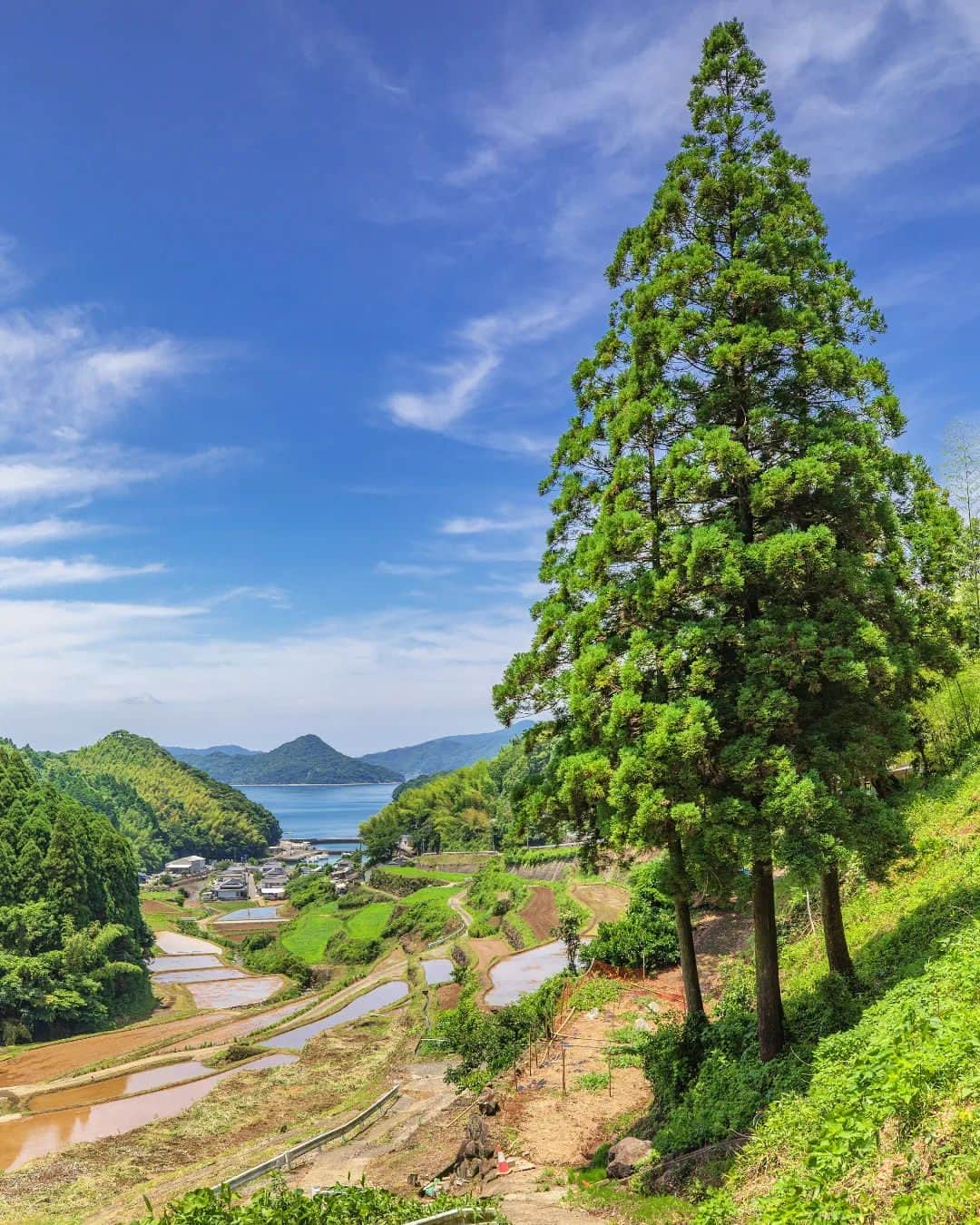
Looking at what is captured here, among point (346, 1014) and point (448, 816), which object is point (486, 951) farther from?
point (448, 816)

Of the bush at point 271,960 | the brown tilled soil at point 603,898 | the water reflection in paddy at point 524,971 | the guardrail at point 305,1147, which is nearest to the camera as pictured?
the guardrail at point 305,1147

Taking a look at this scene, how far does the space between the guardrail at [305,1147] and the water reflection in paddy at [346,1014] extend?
49.1 ft

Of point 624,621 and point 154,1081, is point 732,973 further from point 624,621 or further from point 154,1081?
point 154,1081

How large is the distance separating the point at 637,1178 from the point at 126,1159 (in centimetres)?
2050

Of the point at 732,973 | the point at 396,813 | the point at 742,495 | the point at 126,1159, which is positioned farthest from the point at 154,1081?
the point at 396,813

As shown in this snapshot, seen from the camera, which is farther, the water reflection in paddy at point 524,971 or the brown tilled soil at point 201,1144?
the water reflection in paddy at point 524,971

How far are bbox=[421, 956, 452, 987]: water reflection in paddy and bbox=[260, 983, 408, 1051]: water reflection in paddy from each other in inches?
61.0

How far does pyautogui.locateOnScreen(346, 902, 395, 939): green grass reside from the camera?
219 ft

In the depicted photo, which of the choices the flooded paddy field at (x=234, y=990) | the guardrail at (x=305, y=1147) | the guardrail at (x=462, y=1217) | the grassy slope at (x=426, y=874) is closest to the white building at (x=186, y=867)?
the grassy slope at (x=426, y=874)

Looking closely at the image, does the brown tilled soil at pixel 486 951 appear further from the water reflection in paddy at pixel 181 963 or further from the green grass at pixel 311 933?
the water reflection in paddy at pixel 181 963

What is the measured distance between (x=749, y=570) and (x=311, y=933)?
7563cm

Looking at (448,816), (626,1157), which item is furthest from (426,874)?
(626,1157)

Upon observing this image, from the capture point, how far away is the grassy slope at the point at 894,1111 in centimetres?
542

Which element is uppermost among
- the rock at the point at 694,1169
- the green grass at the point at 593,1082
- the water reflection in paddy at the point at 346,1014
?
the rock at the point at 694,1169
